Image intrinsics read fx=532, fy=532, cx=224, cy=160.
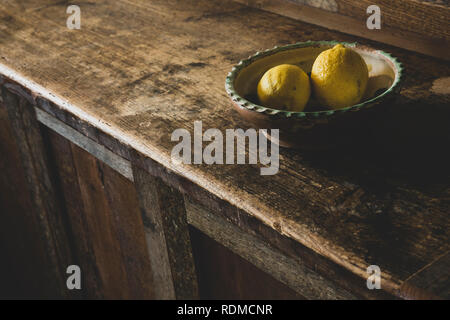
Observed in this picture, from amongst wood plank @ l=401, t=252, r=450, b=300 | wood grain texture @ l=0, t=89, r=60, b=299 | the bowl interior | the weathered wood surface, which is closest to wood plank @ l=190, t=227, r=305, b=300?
the bowl interior

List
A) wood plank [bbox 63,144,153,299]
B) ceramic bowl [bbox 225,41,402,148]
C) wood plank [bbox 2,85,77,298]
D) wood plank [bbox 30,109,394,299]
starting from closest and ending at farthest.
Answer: wood plank [bbox 30,109,394,299] < ceramic bowl [bbox 225,41,402,148] < wood plank [bbox 63,144,153,299] < wood plank [bbox 2,85,77,298]

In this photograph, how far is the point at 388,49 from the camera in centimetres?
129

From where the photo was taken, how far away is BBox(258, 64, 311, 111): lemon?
90cm

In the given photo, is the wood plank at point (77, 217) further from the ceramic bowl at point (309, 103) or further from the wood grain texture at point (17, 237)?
the ceramic bowl at point (309, 103)

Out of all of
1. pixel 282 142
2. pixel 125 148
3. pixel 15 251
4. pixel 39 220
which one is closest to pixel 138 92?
pixel 125 148

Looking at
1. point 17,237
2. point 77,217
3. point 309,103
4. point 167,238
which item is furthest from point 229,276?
point 17,237

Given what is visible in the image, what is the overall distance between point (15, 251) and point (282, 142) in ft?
5.63

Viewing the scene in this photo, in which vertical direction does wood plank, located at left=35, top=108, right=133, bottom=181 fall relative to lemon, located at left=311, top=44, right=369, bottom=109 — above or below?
below

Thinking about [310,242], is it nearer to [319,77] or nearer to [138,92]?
[319,77]

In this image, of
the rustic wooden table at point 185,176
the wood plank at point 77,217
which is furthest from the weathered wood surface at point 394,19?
the wood plank at point 77,217

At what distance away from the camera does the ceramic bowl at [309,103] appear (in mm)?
864

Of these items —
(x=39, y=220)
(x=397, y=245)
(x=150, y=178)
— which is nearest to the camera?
(x=397, y=245)

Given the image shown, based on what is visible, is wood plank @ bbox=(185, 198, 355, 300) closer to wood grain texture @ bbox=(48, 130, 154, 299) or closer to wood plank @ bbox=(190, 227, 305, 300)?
wood plank @ bbox=(190, 227, 305, 300)

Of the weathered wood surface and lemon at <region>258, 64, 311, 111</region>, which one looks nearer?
lemon at <region>258, 64, 311, 111</region>
